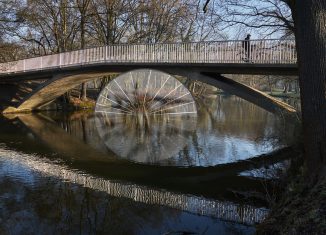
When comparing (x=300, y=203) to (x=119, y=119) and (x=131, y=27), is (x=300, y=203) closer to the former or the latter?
(x=119, y=119)

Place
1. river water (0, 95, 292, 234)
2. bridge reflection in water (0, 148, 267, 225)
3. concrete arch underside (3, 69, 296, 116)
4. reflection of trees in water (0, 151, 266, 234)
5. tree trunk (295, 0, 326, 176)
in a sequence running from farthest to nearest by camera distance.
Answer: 1. concrete arch underside (3, 69, 296, 116)
2. bridge reflection in water (0, 148, 267, 225)
3. river water (0, 95, 292, 234)
4. reflection of trees in water (0, 151, 266, 234)
5. tree trunk (295, 0, 326, 176)

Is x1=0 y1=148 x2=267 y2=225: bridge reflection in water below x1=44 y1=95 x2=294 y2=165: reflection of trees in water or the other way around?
below

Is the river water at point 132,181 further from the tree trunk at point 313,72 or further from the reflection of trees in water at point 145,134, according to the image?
the tree trunk at point 313,72

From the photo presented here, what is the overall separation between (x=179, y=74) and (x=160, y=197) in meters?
12.2

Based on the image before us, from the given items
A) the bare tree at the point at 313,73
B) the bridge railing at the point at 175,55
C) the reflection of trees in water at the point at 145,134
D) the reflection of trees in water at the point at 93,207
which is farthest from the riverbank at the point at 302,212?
the bridge railing at the point at 175,55

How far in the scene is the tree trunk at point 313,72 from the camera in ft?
17.3

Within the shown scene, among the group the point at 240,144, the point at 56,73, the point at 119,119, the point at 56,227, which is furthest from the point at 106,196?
the point at 56,73

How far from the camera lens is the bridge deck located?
644 inches

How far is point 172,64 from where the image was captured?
20.0m

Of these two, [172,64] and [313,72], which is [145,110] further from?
[313,72]

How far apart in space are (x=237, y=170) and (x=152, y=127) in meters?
9.74

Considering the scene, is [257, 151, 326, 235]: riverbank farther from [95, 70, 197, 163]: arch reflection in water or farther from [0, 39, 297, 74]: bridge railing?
[95, 70, 197, 163]: arch reflection in water

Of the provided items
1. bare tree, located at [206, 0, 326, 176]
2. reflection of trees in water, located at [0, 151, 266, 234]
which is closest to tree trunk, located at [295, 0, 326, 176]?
bare tree, located at [206, 0, 326, 176]

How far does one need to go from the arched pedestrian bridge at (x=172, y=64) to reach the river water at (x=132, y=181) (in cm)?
265
